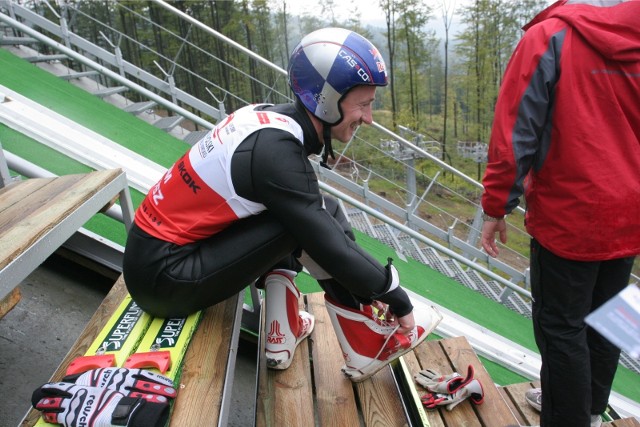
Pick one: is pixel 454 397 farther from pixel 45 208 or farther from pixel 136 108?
pixel 136 108

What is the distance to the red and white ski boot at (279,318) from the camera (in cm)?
197

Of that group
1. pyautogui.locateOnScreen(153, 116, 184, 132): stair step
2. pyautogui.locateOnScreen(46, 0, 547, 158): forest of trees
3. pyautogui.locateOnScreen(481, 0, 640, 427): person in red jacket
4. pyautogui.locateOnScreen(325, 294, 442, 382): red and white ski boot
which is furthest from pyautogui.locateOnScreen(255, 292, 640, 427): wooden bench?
pyautogui.locateOnScreen(46, 0, 547, 158): forest of trees

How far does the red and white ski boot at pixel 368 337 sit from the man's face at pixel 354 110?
0.66 m

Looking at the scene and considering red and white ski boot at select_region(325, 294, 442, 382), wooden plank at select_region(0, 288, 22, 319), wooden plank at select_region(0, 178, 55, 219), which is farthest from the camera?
red and white ski boot at select_region(325, 294, 442, 382)

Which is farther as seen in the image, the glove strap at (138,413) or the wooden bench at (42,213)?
the wooden bench at (42,213)

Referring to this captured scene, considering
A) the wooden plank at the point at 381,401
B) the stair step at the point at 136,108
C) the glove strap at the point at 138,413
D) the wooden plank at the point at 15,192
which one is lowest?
the wooden plank at the point at 381,401

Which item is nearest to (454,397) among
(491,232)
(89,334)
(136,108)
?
(491,232)

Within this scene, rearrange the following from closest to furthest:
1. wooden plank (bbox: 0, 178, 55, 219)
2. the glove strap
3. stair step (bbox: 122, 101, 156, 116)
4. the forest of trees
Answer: the glove strap → wooden plank (bbox: 0, 178, 55, 219) → stair step (bbox: 122, 101, 156, 116) → the forest of trees

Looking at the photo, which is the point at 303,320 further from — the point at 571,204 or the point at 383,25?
the point at 383,25

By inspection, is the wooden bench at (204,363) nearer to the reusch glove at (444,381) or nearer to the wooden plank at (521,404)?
the reusch glove at (444,381)

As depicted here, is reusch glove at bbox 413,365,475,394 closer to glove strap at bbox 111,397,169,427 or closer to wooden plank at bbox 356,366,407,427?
wooden plank at bbox 356,366,407,427

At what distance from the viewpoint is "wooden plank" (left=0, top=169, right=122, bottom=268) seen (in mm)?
1405

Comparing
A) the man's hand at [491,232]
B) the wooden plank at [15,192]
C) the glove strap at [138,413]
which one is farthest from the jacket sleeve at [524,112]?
the wooden plank at [15,192]

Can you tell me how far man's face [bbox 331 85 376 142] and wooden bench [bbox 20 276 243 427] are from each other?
0.78 metres
